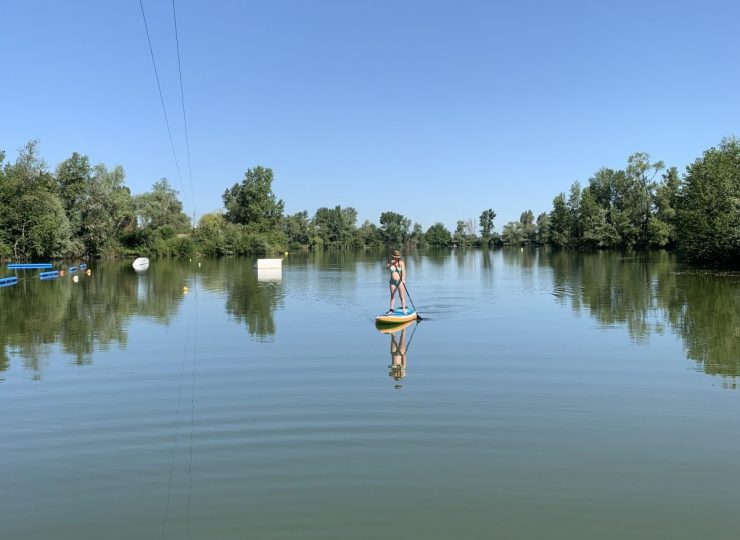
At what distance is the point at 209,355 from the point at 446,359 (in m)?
5.93

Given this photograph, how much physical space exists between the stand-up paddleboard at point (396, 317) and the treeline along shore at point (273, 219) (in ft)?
112

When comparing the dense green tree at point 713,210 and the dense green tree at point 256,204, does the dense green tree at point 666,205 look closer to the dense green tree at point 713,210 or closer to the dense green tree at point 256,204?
the dense green tree at point 713,210

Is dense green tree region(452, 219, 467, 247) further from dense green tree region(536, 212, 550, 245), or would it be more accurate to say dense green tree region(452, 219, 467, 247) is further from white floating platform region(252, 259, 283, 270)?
white floating platform region(252, 259, 283, 270)

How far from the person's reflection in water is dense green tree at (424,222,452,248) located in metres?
171

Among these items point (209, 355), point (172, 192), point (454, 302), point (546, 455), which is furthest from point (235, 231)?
point (546, 455)

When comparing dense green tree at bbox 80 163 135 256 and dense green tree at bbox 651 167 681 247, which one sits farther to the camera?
dense green tree at bbox 651 167 681 247

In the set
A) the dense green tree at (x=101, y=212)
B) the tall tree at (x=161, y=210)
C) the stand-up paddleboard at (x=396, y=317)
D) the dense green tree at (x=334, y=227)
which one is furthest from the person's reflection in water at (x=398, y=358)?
the dense green tree at (x=334, y=227)

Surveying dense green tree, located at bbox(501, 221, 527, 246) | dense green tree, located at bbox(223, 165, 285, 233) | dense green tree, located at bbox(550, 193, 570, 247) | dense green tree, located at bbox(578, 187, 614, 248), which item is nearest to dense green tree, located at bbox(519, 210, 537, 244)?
dense green tree, located at bbox(501, 221, 527, 246)

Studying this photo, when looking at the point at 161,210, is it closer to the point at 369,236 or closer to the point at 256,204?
the point at 256,204

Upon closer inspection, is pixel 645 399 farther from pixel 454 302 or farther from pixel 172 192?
pixel 172 192

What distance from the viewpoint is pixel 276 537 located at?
5938 millimetres

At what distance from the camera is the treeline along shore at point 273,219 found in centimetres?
5150

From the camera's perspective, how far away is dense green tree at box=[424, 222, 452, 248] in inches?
7416

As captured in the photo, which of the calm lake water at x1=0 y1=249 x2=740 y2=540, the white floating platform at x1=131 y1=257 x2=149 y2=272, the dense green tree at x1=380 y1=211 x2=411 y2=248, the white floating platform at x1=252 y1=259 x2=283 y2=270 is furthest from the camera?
the dense green tree at x1=380 y1=211 x2=411 y2=248
